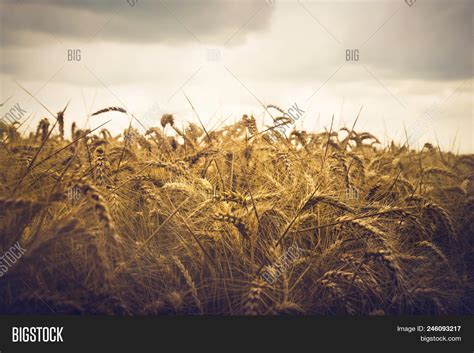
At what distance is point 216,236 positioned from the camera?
213cm

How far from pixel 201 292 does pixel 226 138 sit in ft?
3.59

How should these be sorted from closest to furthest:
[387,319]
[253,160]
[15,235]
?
1. [15,235]
2. [387,319]
3. [253,160]

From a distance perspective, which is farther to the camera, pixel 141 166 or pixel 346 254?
pixel 141 166

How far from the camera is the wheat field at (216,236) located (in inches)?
72.5

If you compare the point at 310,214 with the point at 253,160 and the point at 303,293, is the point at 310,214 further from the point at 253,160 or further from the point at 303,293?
the point at 253,160

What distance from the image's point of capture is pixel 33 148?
240cm

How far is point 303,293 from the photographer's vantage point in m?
2.08

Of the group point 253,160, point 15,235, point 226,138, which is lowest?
point 15,235

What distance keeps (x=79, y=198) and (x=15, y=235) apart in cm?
29

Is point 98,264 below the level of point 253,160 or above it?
below

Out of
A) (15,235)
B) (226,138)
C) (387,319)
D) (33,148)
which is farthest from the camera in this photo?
(226,138)

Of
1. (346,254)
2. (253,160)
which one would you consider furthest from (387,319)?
(253,160)

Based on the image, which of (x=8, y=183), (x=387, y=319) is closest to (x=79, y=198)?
(x=8, y=183)

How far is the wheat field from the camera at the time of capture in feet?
6.04
